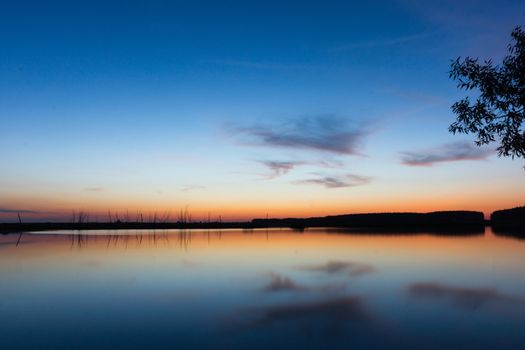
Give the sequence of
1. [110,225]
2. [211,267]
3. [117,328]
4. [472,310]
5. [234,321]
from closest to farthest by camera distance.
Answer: [117,328]
[234,321]
[472,310]
[211,267]
[110,225]

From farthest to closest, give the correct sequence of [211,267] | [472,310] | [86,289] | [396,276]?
[211,267] → [396,276] → [86,289] → [472,310]

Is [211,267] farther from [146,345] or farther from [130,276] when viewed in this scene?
[146,345]

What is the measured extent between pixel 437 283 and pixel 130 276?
71.4ft

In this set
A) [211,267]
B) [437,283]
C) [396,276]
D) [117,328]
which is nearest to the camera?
[117,328]

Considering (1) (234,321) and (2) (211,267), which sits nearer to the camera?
(1) (234,321)

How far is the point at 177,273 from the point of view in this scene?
31.0 metres

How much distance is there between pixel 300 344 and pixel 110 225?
490ft

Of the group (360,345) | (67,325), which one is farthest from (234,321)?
(67,325)

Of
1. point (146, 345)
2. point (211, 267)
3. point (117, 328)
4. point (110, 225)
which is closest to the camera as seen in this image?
point (146, 345)

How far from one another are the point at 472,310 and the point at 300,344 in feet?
34.3

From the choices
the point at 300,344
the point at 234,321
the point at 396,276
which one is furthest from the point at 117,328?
the point at 396,276

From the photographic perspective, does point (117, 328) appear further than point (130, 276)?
No

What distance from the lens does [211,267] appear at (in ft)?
115

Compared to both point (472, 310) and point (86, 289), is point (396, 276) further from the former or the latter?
point (86, 289)
